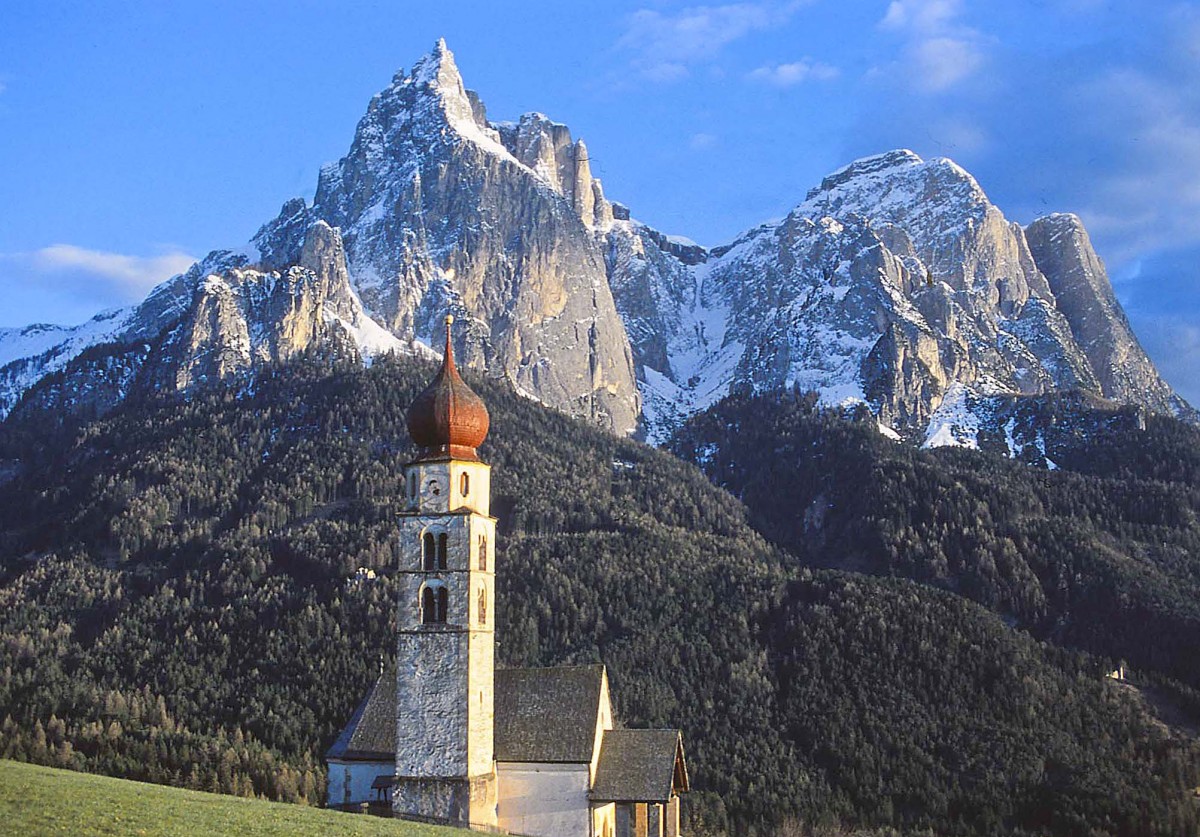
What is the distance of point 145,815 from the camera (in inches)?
2196

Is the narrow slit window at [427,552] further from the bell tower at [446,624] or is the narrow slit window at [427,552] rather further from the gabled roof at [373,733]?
the gabled roof at [373,733]

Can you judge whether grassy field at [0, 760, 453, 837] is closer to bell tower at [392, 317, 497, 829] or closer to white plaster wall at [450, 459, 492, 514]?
bell tower at [392, 317, 497, 829]

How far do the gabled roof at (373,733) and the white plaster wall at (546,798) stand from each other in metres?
7.84

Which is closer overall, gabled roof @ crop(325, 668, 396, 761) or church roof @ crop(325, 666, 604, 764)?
church roof @ crop(325, 666, 604, 764)

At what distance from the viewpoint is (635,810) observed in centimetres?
8062

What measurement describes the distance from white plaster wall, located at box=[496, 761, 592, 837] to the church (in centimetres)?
7

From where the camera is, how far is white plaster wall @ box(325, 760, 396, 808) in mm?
84250

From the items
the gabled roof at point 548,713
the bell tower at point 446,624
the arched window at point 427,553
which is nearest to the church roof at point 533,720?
the gabled roof at point 548,713

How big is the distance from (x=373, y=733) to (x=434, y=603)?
14.0 meters

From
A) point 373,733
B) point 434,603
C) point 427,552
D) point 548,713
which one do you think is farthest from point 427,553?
point 373,733

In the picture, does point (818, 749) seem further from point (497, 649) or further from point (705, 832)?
point (705, 832)

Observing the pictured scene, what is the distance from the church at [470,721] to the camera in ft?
243

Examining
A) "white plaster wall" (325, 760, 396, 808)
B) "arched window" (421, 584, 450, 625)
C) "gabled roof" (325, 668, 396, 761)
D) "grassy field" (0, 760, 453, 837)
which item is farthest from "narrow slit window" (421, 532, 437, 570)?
"white plaster wall" (325, 760, 396, 808)

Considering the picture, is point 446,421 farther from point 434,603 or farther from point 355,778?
point 355,778
